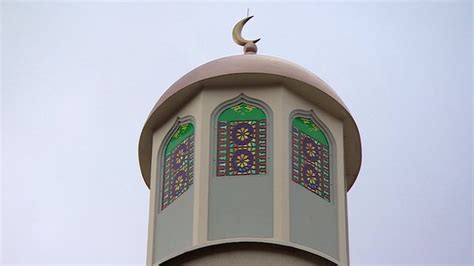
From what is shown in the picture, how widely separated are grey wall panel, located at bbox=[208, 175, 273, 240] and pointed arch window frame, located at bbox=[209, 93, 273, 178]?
137 mm

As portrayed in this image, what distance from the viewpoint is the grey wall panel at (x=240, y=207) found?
18422 mm

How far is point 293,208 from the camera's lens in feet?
61.2

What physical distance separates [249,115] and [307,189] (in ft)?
4.93

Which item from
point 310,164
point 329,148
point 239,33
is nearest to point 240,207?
point 310,164

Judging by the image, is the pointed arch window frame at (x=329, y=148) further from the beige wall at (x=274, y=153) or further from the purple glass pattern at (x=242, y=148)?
the purple glass pattern at (x=242, y=148)

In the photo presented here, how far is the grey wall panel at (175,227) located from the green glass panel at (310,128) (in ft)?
6.66

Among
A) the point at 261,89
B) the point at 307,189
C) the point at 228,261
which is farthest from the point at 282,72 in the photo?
the point at 228,261

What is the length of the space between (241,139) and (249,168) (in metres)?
0.54

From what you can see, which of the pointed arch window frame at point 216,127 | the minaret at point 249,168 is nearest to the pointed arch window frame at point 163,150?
the minaret at point 249,168

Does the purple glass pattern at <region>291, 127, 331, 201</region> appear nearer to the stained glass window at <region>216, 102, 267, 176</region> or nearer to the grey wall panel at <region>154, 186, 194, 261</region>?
the stained glass window at <region>216, 102, 267, 176</region>

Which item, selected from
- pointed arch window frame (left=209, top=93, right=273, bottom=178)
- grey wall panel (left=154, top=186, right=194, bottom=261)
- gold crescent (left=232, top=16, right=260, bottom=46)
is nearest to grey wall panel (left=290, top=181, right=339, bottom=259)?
pointed arch window frame (left=209, top=93, right=273, bottom=178)

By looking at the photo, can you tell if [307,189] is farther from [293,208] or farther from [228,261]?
[228,261]

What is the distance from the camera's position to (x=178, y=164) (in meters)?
19.6

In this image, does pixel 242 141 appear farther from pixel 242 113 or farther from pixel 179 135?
pixel 179 135
